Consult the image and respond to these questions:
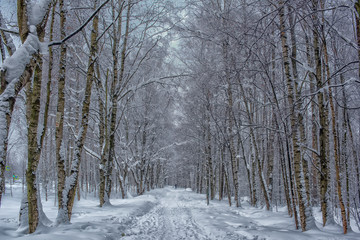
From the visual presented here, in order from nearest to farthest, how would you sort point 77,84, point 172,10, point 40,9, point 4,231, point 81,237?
point 40,9
point 81,237
point 4,231
point 172,10
point 77,84

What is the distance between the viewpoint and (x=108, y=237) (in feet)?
18.5

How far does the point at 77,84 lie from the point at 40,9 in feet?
44.9

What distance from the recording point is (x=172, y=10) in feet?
37.4

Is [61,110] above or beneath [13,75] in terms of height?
above

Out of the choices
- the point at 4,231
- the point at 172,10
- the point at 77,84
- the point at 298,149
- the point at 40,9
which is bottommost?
the point at 4,231

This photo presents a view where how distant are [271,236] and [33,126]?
6669mm

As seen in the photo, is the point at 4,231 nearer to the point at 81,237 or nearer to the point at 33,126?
the point at 81,237

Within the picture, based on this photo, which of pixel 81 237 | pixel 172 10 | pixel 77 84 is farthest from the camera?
pixel 77 84

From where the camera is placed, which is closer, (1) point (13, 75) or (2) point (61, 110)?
(1) point (13, 75)

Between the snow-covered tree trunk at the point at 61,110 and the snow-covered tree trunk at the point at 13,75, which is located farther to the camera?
the snow-covered tree trunk at the point at 61,110

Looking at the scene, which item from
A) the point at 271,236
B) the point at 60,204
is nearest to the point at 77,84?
the point at 60,204

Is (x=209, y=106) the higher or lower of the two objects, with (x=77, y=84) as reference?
lower

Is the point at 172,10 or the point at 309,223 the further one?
the point at 172,10

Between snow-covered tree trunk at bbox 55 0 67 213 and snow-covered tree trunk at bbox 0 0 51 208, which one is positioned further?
snow-covered tree trunk at bbox 55 0 67 213
